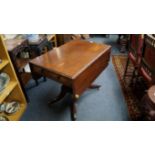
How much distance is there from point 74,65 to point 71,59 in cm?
15

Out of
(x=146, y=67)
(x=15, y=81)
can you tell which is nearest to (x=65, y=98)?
(x=15, y=81)

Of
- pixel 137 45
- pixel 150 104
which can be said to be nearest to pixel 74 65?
pixel 150 104

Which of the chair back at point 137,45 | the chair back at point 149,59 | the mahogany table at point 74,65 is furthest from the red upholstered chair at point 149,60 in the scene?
the mahogany table at point 74,65

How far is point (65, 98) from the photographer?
206 centimetres

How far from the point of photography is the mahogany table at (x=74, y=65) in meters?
1.27

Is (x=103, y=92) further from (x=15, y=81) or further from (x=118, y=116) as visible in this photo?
(x=15, y=81)

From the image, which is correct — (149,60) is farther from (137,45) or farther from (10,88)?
(10,88)

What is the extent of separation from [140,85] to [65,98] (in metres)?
1.18

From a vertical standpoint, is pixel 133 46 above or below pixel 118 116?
above

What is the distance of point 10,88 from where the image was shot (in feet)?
5.32

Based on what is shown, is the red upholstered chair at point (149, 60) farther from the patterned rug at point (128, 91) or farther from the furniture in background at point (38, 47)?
the furniture in background at point (38, 47)

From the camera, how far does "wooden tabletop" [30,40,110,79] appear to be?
131 cm

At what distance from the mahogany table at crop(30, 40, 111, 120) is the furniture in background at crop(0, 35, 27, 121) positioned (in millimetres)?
302

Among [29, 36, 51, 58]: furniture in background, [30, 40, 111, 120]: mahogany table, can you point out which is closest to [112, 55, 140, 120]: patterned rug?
[30, 40, 111, 120]: mahogany table
